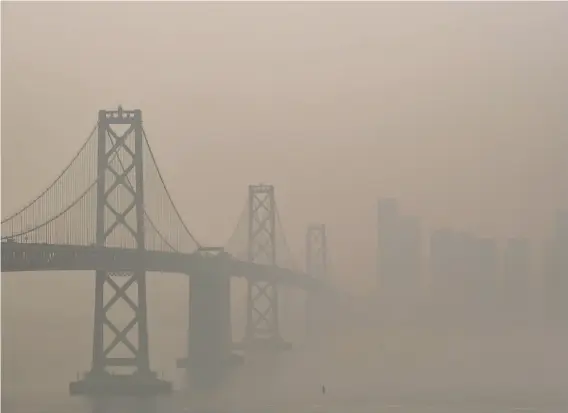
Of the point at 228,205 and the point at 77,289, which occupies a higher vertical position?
the point at 228,205

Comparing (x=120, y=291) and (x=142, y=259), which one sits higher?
(x=142, y=259)

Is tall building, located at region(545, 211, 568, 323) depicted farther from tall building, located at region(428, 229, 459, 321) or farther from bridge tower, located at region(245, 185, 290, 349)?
bridge tower, located at region(245, 185, 290, 349)

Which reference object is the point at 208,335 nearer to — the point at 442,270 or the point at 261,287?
the point at 261,287

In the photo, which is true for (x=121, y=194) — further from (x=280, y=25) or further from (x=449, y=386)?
(x=449, y=386)

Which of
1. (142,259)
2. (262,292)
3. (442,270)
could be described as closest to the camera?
(262,292)

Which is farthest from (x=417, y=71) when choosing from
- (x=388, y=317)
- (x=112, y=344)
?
(x=112, y=344)

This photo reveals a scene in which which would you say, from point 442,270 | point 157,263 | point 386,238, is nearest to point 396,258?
point 386,238
